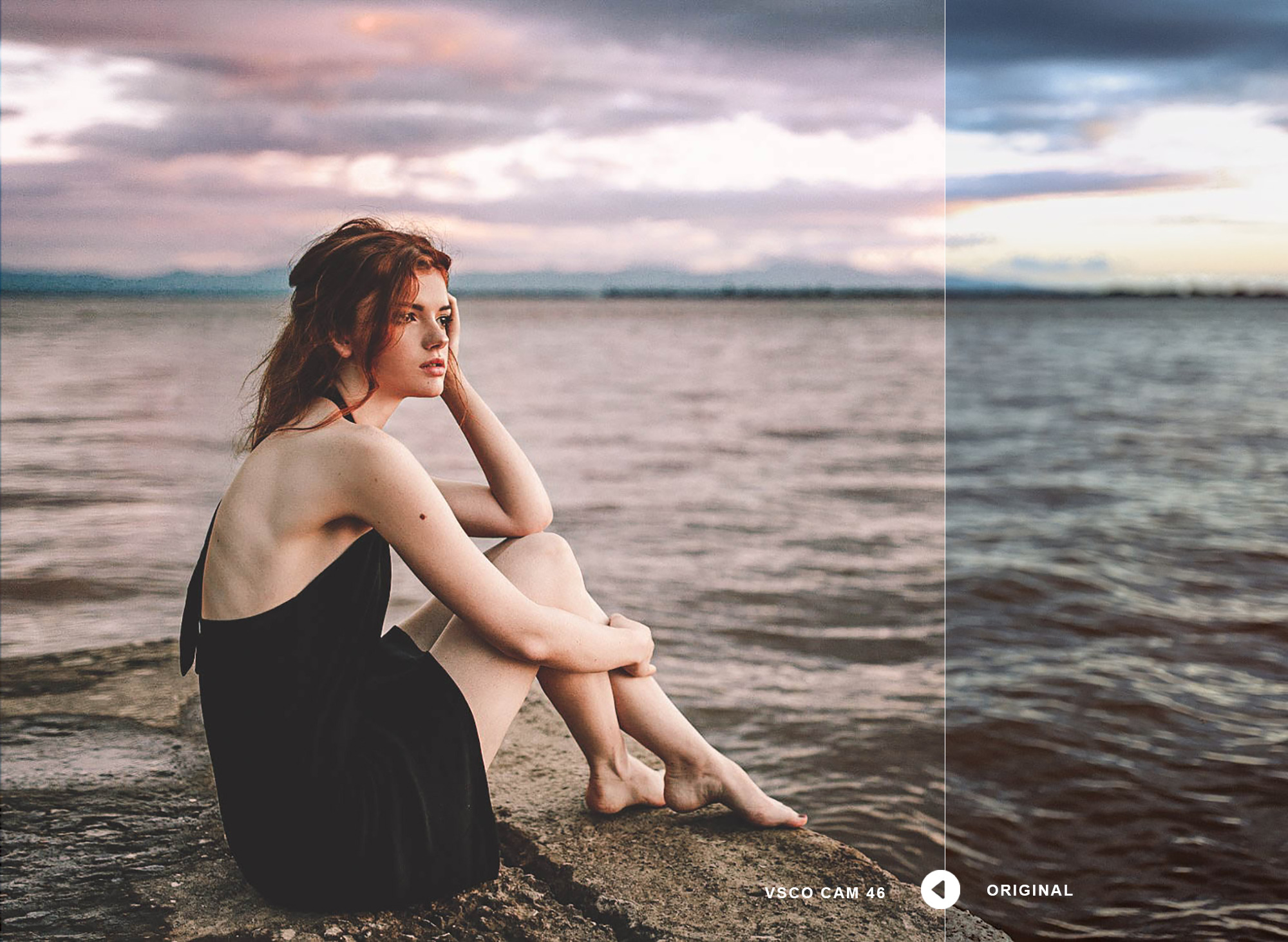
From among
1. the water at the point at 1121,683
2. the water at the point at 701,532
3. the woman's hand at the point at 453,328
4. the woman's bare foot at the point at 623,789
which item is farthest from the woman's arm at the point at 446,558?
the water at the point at 1121,683

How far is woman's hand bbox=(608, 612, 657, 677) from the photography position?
2527mm

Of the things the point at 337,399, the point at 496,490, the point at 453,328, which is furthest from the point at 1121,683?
the point at 337,399

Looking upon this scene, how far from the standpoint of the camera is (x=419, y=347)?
231 centimetres

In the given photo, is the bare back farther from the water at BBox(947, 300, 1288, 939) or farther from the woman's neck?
the water at BBox(947, 300, 1288, 939)

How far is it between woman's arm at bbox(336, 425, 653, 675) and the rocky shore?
1.68 ft

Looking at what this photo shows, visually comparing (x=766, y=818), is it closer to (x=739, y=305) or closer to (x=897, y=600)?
(x=897, y=600)

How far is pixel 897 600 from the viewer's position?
6309 millimetres

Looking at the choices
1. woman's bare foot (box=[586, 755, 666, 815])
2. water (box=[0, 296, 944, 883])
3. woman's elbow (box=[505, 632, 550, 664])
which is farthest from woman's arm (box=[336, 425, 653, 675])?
water (box=[0, 296, 944, 883])

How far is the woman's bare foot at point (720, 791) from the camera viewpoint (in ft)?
8.86

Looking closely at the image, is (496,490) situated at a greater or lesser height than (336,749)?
greater

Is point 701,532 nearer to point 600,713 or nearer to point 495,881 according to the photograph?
point 600,713

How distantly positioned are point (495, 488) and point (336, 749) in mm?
809

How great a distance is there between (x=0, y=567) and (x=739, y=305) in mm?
104752

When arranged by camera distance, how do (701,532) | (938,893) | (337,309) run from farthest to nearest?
(701,532) → (938,893) → (337,309)
